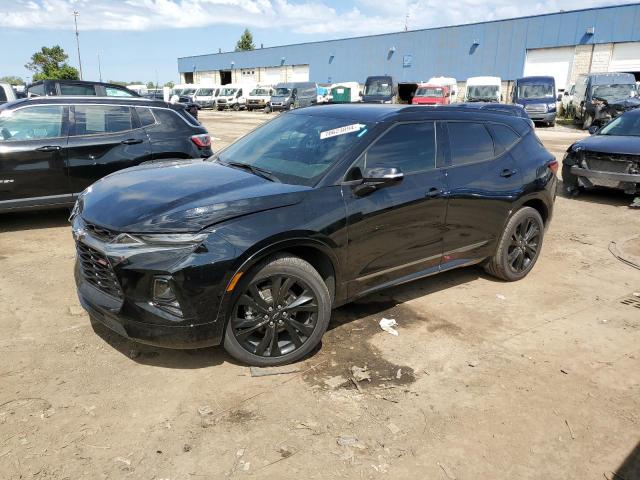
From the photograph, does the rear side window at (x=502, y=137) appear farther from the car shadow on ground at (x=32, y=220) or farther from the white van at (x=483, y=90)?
the white van at (x=483, y=90)

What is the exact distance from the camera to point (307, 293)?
351 centimetres

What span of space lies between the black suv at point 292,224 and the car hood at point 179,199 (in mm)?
11

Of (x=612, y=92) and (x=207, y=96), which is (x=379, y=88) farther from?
(x=207, y=96)

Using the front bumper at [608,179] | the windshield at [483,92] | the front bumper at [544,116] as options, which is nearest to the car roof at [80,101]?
the front bumper at [608,179]

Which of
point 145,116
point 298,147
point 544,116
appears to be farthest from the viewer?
point 544,116

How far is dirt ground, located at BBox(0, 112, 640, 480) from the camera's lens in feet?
8.73

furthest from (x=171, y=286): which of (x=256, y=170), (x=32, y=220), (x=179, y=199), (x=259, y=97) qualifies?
(x=259, y=97)

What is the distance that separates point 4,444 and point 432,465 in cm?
229

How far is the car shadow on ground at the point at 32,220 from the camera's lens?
6.77 m

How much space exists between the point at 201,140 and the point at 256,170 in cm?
371

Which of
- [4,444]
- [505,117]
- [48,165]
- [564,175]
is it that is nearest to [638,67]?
[564,175]

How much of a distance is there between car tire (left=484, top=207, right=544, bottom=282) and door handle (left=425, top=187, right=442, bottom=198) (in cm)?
119

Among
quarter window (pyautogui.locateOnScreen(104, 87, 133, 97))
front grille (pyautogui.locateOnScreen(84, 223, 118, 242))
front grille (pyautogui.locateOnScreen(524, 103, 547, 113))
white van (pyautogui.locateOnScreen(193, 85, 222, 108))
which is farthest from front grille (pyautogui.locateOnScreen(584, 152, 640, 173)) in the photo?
white van (pyautogui.locateOnScreen(193, 85, 222, 108))

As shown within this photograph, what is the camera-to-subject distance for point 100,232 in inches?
130
